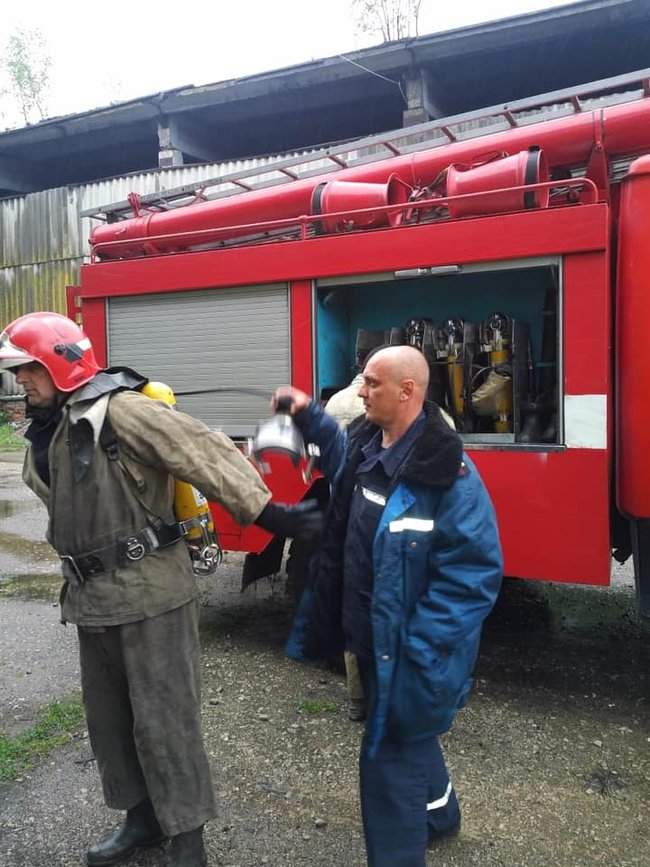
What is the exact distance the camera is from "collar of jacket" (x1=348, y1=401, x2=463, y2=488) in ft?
6.48

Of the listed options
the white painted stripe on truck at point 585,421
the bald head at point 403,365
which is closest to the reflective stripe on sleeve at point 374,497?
the bald head at point 403,365

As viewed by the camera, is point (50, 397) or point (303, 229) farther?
point (303, 229)

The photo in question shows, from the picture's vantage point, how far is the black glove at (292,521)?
221 cm

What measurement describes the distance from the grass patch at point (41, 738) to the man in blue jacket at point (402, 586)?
5.30ft

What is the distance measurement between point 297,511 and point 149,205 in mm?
4053

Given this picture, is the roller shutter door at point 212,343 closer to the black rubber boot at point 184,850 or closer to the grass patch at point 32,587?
the grass patch at point 32,587

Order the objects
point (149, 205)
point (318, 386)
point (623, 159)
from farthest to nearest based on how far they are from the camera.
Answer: point (149, 205) < point (318, 386) < point (623, 159)

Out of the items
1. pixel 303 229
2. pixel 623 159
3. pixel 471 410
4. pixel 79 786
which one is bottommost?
pixel 79 786

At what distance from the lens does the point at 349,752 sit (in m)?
3.24

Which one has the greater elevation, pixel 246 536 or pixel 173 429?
pixel 173 429

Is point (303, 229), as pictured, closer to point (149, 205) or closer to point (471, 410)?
point (471, 410)

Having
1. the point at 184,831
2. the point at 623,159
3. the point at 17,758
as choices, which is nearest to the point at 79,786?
the point at 17,758

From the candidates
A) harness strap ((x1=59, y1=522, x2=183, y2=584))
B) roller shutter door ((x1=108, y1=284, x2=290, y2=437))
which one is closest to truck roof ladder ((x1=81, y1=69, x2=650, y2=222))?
roller shutter door ((x1=108, y1=284, x2=290, y2=437))

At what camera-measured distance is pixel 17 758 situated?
10.6 ft
